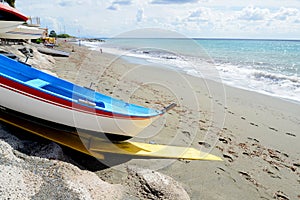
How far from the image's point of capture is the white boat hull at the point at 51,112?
3436 mm

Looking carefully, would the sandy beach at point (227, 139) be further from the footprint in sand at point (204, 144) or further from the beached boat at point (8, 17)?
the beached boat at point (8, 17)

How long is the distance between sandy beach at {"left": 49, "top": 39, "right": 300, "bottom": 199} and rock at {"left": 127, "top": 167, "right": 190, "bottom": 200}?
7.1 inches

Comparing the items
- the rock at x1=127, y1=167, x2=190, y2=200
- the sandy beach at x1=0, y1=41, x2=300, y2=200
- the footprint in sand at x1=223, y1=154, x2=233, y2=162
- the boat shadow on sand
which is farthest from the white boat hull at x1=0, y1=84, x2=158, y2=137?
the footprint in sand at x1=223, y1=154, x2=233, y2=162

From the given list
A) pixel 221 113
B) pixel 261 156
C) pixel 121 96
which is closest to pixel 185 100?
pixel 221 113

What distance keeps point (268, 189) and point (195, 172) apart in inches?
44.0

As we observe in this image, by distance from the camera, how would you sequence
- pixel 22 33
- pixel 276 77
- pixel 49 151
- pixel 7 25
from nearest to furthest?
pixel 49 151 → pixel 7 25 → pixel 276 77 → pixel 22 33

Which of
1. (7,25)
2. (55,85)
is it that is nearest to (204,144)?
(55,85)

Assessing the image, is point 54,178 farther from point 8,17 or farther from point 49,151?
point 8,17

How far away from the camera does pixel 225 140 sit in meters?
5.31

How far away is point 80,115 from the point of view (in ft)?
11.6

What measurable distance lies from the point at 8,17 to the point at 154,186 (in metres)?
11.4

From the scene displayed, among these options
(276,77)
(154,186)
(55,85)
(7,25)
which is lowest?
(154,186)

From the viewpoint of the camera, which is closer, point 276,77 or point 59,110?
point 59,110

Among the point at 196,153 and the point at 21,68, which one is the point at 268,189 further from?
the point at 21,68
